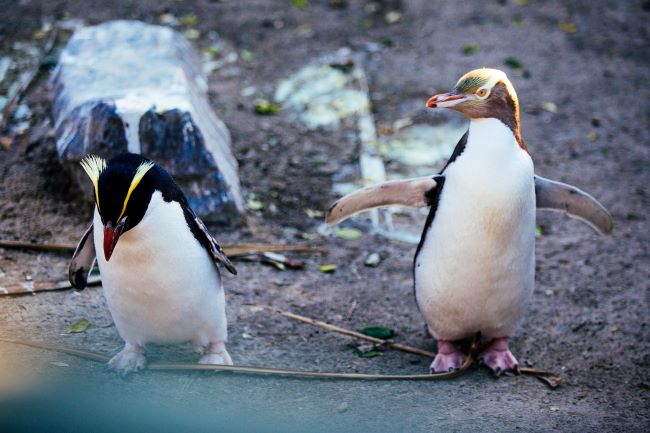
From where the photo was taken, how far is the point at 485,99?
2.93 metres

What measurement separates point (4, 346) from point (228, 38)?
178 inches

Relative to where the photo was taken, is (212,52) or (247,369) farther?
(212,52)

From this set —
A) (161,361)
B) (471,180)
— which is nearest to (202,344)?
(161,361)

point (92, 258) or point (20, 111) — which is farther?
point (20, 111)

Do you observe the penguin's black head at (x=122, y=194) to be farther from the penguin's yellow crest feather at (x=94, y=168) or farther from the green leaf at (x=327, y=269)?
the green leaf at (x=327, y=269)

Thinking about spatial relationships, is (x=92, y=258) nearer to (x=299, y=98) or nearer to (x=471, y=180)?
(x=471, y=180)

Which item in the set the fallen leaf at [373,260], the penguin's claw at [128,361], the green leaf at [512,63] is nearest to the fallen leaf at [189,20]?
the green leaf at [512,63]

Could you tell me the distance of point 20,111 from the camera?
4.95 m

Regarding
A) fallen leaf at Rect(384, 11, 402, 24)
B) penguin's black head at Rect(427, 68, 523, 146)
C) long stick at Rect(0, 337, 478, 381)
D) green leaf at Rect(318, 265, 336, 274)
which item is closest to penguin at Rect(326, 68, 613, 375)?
penguin's black head at Rect(427, 68, 523, 146)

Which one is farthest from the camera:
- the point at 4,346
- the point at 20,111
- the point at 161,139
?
the point at 20,111

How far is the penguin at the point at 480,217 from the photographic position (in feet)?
9.57

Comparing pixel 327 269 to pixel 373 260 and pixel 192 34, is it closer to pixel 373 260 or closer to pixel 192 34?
pixel 373 260

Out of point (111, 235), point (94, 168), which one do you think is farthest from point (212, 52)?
point (111, 235)

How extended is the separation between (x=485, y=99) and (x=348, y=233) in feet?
5.75
